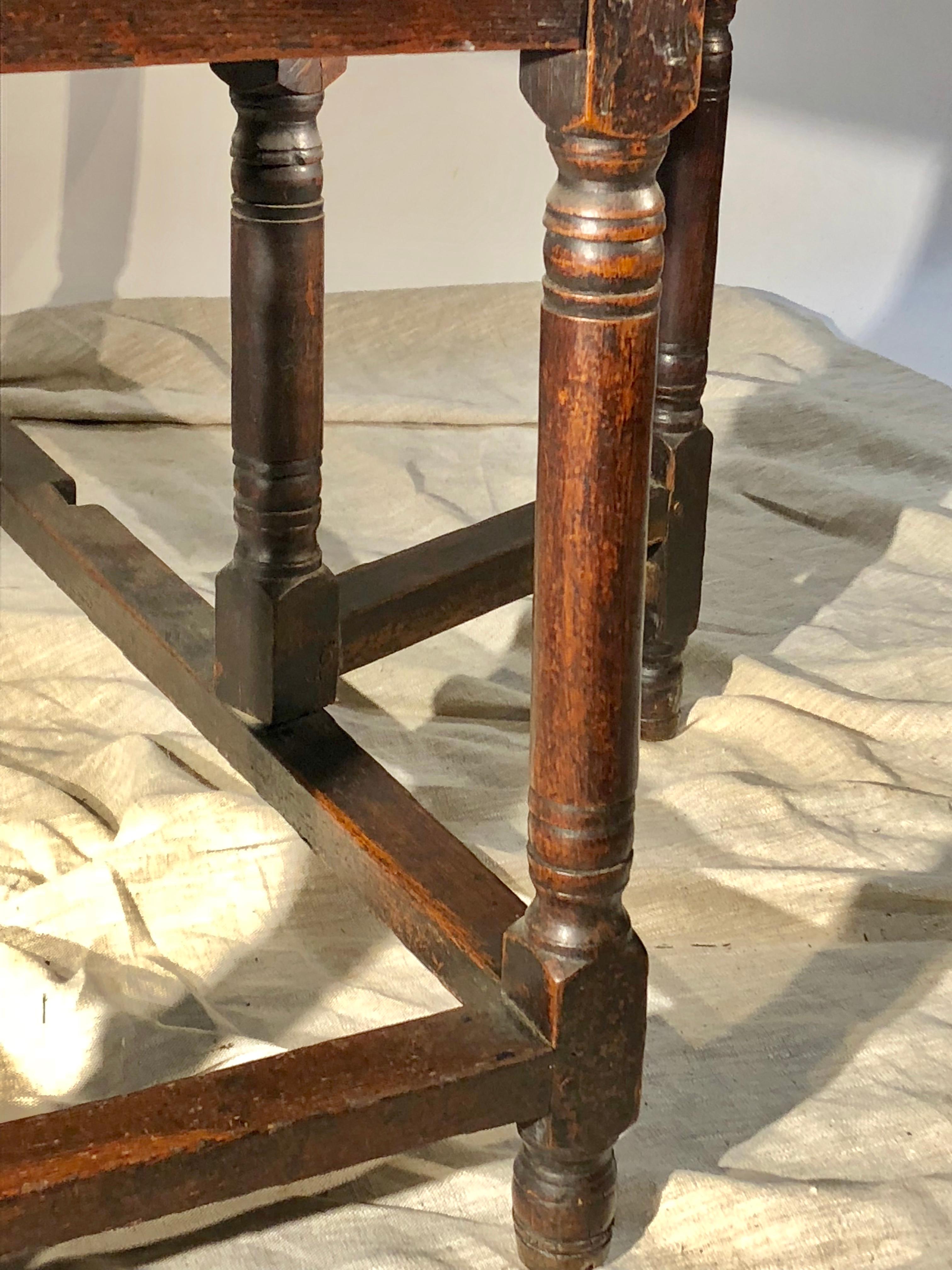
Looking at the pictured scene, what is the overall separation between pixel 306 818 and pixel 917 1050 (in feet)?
1.53

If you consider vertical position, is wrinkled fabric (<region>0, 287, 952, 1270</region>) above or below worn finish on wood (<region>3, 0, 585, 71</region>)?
below

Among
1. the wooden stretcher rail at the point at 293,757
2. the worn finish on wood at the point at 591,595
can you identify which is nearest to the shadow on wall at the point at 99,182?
the wooden stretcher rail at the point at 293,757

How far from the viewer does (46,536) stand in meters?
1.67

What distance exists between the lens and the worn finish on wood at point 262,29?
748mm

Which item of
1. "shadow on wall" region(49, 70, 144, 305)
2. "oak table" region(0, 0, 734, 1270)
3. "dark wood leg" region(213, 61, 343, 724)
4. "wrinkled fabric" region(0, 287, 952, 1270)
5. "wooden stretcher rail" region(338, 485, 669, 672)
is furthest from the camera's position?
"shadow on wall" region(49, 70, 144, 305)

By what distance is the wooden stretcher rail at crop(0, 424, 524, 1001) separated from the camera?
3.70ft

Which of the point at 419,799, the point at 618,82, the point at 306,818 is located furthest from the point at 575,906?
the point at 419,799

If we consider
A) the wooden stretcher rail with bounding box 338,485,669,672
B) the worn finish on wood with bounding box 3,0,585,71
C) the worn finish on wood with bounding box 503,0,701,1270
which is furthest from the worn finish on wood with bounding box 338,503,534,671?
the worn finish on wood with bounding box 3,0,585,71

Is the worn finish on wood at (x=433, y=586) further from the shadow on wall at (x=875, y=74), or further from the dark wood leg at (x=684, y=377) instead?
the shadow on wall at (x=875, y=74)

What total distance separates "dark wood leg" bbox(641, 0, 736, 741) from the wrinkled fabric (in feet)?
0.30

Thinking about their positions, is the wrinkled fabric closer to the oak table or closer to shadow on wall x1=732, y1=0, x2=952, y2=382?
the oak table

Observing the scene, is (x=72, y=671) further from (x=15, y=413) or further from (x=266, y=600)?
(x=15, y=413)

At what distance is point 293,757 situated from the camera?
131 cm

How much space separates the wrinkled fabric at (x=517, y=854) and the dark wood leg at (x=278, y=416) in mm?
130
